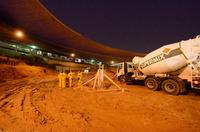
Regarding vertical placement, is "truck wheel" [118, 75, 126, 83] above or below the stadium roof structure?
below

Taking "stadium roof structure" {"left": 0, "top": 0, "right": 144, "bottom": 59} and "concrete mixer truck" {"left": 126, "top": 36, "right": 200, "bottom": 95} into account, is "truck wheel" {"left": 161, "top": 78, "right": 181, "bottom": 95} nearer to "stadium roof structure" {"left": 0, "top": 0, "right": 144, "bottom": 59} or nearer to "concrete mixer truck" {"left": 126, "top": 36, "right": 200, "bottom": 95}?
"concrete mixer truck" {"left": 126, "top": 36, "right": 200, "bottom": 95}

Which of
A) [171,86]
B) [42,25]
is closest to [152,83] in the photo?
[171,86]

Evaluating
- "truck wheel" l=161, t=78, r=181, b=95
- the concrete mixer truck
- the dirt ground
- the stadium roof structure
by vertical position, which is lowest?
the dirt ground

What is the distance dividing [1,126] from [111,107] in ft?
13.4

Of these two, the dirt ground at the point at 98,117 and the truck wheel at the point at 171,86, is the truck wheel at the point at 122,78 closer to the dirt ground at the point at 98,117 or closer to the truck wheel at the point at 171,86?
the truck wheel at the point at 171,86

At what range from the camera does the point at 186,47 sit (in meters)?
11.0

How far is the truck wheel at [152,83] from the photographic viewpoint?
12523 millimetres

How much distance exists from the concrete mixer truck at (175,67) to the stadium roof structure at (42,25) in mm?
25228

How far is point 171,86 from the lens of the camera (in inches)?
446

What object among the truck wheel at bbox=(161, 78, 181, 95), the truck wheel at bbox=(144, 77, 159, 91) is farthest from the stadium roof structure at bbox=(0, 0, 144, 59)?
the truck wheel at bbox=(161, 78, 181, 95)

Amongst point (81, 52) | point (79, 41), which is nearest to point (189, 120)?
point (79, 41)

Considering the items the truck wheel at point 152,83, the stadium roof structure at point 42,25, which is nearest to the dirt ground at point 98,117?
the truck wheel at point 152,83

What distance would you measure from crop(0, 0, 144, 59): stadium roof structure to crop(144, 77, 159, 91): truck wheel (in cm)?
2510

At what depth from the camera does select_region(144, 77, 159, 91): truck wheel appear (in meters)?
12.5
